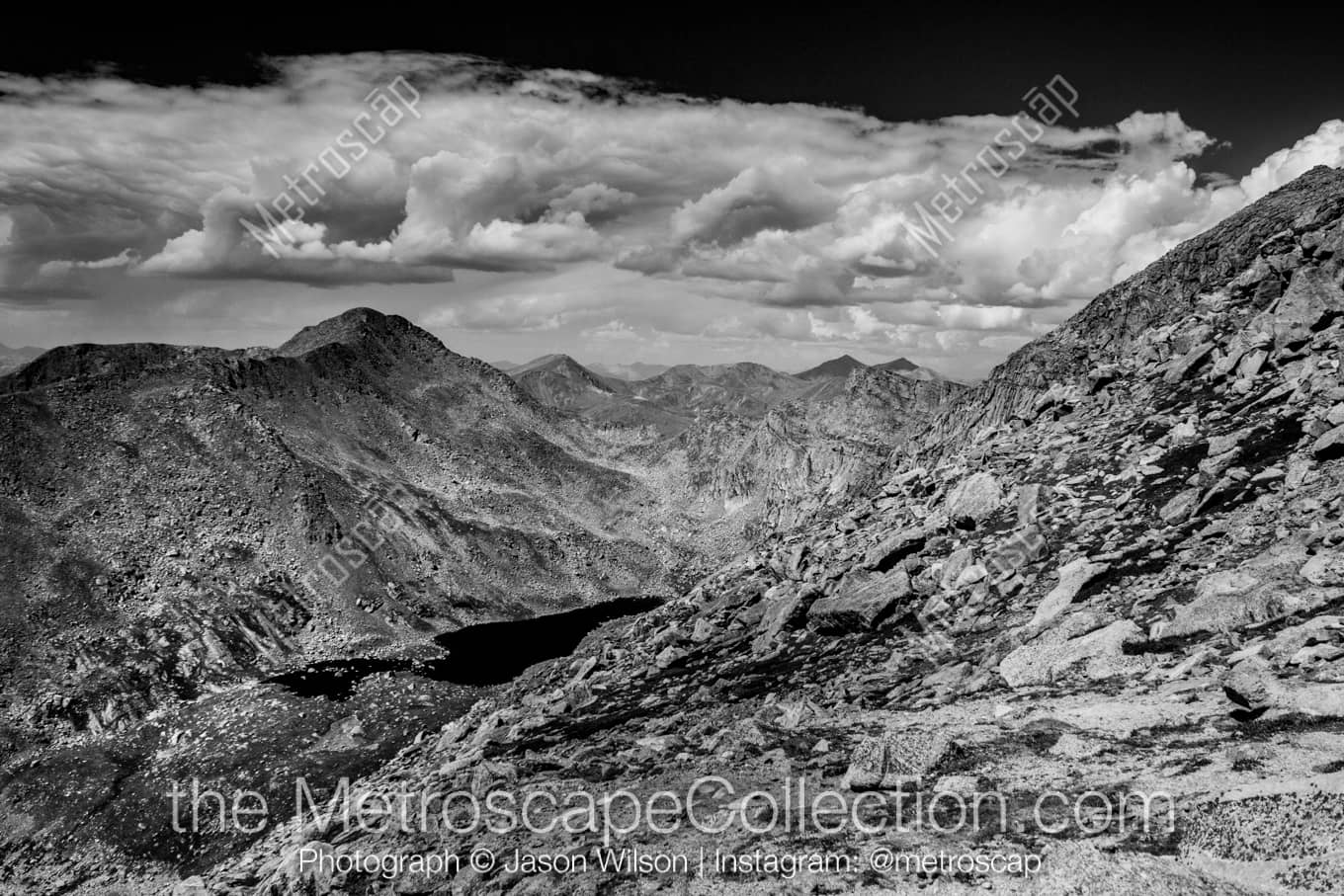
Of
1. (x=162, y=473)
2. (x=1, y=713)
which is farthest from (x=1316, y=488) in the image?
(x=162, y=473)

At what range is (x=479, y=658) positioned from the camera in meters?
102

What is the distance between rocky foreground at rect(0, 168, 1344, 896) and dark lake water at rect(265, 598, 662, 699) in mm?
36613

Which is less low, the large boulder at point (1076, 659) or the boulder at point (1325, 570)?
the boulder at point (1325, 570)

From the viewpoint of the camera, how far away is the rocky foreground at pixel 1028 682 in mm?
17688

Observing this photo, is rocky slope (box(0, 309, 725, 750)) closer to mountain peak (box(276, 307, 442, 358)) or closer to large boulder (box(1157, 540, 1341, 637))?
mountain peak (box(276, 307, 442, 358))

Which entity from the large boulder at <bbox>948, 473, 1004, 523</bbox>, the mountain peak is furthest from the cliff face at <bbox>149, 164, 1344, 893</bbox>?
the mountain peak

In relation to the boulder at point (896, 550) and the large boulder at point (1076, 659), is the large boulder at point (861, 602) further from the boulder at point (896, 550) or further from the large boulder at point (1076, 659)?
the large boulder at point (1076, 659)

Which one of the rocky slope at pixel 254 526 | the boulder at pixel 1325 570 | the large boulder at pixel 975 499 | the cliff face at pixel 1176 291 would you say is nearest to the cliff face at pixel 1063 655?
the boulder at pixel 1325 570

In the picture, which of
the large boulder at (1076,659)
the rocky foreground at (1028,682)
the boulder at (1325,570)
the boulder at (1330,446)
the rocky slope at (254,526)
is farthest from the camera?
the rocky slope at (254,526)

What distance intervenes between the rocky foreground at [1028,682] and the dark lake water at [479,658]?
36613 mm

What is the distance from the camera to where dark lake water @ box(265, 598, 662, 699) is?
89.6 meters

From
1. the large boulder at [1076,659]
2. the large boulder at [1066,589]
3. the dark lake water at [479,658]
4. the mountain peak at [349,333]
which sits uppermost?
the mountain peak at [349,333]

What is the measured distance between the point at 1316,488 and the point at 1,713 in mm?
104350

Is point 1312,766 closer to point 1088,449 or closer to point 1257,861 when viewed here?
point 1257,861
